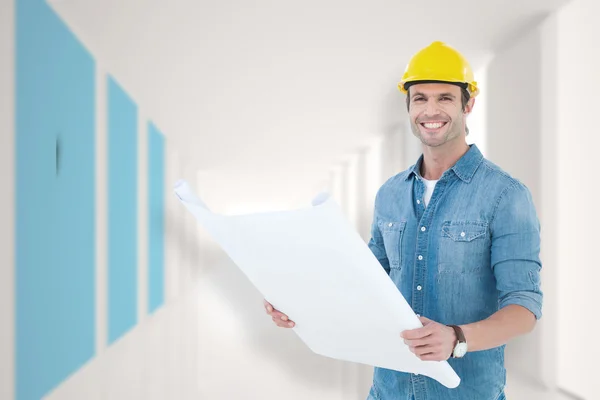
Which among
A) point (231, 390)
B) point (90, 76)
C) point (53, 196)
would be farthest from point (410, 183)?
point (231, 390)

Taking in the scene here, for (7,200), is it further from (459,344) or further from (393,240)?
(459,344)

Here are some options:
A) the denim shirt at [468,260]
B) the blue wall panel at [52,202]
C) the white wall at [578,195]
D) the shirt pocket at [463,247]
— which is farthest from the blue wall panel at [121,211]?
the white wall at [578,195]

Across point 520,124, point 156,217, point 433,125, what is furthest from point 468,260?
point 156,217

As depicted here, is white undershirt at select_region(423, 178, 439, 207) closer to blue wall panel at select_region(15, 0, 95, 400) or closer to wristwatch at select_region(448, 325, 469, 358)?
wristwatch at select_region(448, 325, 469, 358)

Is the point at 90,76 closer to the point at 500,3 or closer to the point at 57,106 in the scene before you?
the point at 57,106

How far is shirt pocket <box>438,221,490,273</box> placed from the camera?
4.16ft

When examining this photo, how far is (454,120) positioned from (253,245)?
0.64 m

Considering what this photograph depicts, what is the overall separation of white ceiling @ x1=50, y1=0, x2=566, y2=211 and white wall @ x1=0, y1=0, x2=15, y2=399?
1.22 ft

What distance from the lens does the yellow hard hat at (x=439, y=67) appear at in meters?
1.39

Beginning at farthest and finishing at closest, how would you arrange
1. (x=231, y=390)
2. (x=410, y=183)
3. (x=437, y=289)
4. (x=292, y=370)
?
1. (x=292, y=370)
2. (x=231, y=390)
3. (x=410, y=183)
4. (x=437, y=289)

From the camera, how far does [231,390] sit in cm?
372

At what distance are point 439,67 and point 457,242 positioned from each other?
0.44m

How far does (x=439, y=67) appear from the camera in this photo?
139cm

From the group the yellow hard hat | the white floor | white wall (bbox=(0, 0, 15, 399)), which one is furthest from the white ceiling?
the white floor
